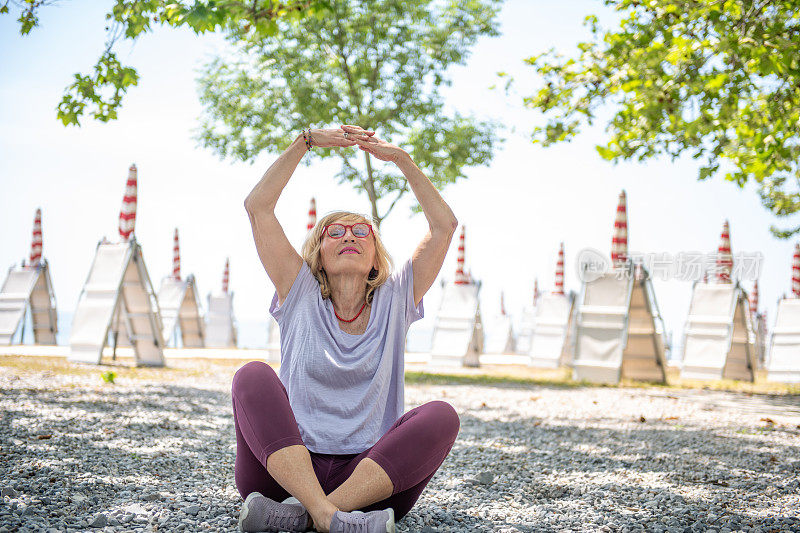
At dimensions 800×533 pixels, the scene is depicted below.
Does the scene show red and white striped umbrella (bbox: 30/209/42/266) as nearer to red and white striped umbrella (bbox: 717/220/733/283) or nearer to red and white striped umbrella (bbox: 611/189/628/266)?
red and white striped umbrella (bbox: 611/189/628/266)

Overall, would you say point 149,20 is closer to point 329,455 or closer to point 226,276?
point 329,455

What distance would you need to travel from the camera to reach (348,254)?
2.91 m

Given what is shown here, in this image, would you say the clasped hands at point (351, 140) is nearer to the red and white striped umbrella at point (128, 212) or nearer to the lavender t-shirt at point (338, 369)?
the lavender t-shirt at point (338, 369)

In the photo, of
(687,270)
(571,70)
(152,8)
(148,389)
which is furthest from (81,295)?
(687,270)

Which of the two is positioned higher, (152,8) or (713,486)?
(152,8)

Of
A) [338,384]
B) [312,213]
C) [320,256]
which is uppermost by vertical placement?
[312,213]

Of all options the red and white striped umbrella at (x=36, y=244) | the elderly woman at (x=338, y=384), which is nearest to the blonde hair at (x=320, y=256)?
the elderly woman at (x=338, y=384)

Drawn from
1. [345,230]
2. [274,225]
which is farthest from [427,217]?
[274,225]

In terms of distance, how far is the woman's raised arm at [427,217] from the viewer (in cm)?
296

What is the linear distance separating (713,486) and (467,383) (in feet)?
22.0

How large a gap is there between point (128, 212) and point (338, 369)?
8.56m

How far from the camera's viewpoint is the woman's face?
2.92 m

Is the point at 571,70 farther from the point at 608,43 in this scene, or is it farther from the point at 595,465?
the point at 595,465

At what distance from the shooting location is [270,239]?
2863mm
